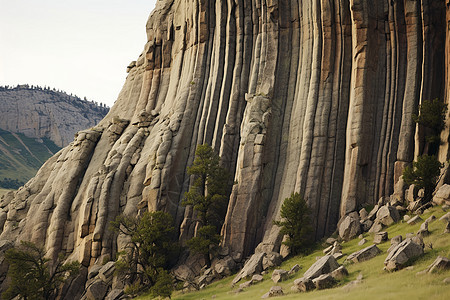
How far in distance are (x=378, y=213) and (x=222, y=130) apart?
24394 millimetres

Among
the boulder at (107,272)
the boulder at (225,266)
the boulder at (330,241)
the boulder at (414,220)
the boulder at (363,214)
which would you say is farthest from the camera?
the boulder at (107,272)

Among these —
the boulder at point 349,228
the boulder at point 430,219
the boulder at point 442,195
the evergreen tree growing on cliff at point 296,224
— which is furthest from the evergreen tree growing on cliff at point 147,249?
the boulder at point 442,195

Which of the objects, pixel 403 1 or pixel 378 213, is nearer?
pixel 378 213

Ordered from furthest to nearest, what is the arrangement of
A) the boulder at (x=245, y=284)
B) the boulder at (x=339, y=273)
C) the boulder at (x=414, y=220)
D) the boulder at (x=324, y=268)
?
1. the boulder at (x=414, y=220)
2. the boulder at (x=245, y=284)
3. the boulder at (x=324, y=268)
4. the boulder at (x=339, y=273)

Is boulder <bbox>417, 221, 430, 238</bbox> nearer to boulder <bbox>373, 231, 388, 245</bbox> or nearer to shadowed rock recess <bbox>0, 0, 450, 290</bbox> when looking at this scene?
boulder <bbox>373, 231, 388, 245</bbox>

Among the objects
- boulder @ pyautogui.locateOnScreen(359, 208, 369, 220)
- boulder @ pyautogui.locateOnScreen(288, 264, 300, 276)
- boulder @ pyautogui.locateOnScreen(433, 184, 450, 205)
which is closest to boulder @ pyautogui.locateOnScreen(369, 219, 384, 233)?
boulder @ pyautogui.locateOnScreen(359, 208, 369, 220)

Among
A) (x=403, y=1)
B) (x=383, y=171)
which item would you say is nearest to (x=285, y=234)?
(x=383, y=171)

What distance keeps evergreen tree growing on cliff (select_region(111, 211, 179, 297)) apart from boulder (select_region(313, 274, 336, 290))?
22674mm

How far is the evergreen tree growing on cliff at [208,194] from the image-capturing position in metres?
54.5

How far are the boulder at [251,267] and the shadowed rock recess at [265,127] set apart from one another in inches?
105

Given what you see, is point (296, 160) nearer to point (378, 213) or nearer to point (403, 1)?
point (378, 213)

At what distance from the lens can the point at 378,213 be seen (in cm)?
4919

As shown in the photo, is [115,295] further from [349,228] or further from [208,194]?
[349,228]

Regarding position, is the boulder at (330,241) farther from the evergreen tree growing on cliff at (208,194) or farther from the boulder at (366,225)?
the evergreen tree growing on cliff at (208,194)
